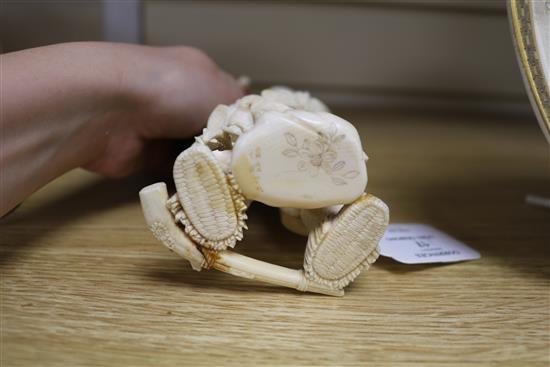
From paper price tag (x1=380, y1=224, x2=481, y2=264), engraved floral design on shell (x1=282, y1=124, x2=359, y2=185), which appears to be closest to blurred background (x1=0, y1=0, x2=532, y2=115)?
paper price tag (x1=380, y1=224, x2=481, y2=264)

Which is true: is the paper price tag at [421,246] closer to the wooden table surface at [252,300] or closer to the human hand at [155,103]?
the wooden table surface at [252,300]

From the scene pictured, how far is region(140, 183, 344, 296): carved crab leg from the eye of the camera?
419 mm

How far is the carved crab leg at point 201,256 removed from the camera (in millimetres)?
419

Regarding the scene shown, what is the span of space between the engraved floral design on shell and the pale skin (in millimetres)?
218

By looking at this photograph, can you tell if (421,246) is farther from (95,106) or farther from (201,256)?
(95,106)

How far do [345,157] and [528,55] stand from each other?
19 centimetres

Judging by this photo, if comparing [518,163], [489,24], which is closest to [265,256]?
[518,163]

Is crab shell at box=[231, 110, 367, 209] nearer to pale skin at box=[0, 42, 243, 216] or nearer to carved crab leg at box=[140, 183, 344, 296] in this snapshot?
carved crab leg at box=[140, 183, 344, 296]

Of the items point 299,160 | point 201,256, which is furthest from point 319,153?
point 201,256

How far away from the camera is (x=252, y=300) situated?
0.44 metres

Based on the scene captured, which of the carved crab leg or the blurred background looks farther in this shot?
the blurred background

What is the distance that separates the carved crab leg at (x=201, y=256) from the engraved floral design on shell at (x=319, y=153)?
0.09 m

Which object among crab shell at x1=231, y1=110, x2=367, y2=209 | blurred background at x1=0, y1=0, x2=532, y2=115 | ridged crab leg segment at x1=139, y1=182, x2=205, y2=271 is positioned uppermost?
crab shell at x1=231, y1=110, x2=367, y2=209

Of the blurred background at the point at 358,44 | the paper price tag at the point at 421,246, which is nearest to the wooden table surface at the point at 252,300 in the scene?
the paper price tag at the point at 421,246
